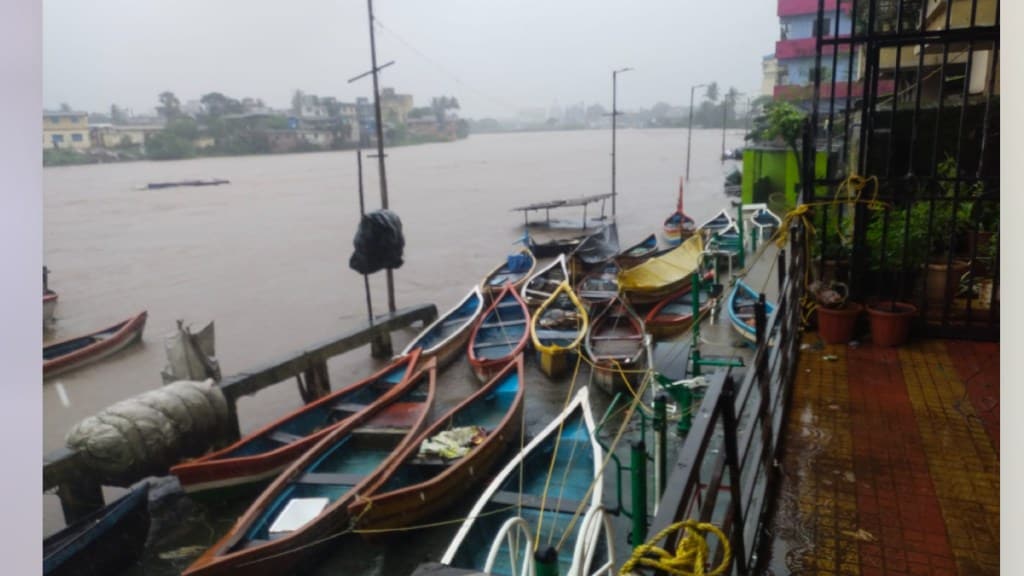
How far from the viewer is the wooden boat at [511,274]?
31.8ft

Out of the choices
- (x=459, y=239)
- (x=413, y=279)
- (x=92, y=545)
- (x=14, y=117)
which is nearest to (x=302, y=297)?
(x=413, y=279)

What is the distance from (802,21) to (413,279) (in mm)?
13785

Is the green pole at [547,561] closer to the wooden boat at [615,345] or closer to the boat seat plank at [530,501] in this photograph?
the boat seat plank at [530,501]

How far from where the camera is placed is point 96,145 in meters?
26.5

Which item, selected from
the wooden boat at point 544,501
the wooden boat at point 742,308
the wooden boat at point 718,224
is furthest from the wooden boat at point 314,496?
the wooden boat at point 718,224

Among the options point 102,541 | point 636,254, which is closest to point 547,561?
point 102,541

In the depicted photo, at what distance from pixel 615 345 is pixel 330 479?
3.35 meters

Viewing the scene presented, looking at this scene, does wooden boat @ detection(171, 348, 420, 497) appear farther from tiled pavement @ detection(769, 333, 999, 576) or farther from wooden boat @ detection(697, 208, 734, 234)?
wooden boat @ detection(697, 208, 734, 234)

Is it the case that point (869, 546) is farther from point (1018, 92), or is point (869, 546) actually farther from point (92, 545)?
point (92, 545)

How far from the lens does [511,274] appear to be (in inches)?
430

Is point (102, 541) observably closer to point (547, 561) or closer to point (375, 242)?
point (547, 561)

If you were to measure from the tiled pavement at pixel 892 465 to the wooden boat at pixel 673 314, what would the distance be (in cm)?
410

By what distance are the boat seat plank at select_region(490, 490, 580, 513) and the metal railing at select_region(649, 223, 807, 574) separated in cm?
172

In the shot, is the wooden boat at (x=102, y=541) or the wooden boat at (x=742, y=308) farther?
the wooden boat at (x=742, y=308)
